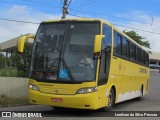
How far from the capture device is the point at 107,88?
1398 centimetres

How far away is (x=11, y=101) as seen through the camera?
17.5 m

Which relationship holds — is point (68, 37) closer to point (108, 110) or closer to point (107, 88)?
point (107, 88)

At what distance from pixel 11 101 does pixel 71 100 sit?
5.78 m

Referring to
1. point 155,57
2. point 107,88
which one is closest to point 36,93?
point 107,88

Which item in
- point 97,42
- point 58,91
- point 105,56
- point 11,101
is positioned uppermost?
point 97,42

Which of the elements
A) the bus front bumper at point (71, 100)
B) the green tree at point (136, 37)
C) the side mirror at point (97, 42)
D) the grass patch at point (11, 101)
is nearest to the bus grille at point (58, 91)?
the bus front bumper at point (71, 100)

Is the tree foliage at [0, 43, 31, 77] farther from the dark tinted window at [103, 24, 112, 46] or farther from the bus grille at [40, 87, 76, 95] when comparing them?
the bus grille at [40, 87, 76, 95]

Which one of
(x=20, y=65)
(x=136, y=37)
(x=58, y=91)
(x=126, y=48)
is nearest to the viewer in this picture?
(x=58, y=91)

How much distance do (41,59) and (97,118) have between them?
2709mm

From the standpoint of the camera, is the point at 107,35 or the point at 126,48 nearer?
the point at 107,35

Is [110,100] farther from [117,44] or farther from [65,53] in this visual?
[65,53]

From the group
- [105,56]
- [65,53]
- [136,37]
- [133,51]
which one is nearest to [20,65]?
[133,51]

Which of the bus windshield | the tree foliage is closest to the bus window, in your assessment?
the bus windshield

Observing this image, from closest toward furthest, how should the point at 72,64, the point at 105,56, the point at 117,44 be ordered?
1. the point at 72,64
2. the point at 105,56
3. the point at 117,44
